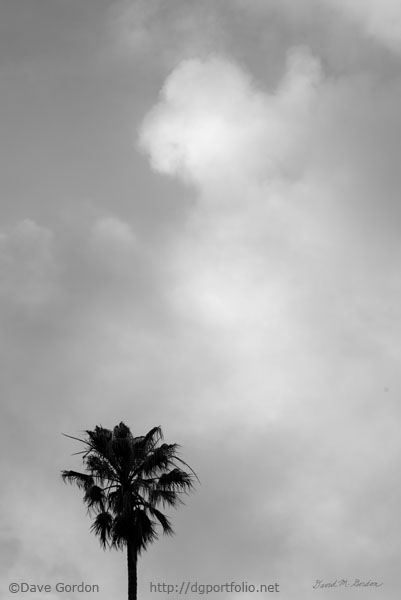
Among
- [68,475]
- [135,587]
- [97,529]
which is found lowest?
[135,587]

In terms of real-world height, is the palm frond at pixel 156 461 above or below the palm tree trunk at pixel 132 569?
above

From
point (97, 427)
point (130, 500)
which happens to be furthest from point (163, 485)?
point (97, 427)

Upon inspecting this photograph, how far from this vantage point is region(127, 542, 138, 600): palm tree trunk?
4144 centimetres

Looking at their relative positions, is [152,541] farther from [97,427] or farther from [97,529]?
[97,427]

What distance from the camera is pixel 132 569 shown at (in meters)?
42.2

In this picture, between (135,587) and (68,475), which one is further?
(68,475)

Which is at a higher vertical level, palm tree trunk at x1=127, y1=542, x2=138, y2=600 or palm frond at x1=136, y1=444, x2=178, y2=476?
palm frond at x1=136, y1=444, x2=178, y2=476

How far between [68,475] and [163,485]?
5.45 m

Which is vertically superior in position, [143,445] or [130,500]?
[143,445]

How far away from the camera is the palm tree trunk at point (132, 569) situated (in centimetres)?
4144

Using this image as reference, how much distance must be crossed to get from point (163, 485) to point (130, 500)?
7.15ft

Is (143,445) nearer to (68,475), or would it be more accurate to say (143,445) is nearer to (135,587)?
(68,475)

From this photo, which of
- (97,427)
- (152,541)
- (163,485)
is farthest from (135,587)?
(97,427)

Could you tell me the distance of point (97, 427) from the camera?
4516cm
